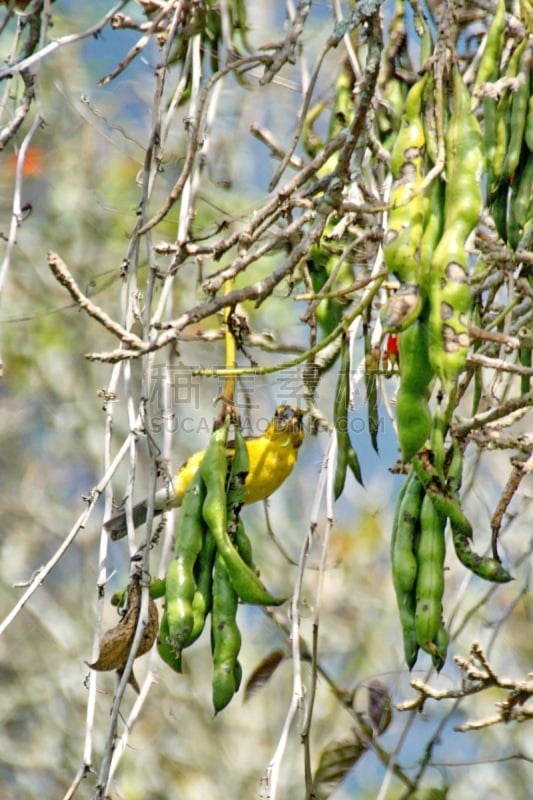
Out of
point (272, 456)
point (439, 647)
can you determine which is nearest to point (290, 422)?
point (272, 456)

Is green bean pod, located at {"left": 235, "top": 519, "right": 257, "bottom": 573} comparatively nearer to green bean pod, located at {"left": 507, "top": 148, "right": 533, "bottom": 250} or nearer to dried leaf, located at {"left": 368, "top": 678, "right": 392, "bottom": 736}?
green bean pod, located at {"left": 507, "top": 148, "right": 533, "bottom": 250}

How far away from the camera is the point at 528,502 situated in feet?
12.3

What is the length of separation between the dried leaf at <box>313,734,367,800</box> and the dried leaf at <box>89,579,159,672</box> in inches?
54.1

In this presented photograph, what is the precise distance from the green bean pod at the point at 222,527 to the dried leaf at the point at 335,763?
1463 millimetres

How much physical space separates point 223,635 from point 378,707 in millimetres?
1495

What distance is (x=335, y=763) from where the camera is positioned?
3146mm

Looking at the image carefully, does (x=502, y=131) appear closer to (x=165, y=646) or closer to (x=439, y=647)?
(x=439, y=647)

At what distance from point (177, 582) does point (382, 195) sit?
92cm

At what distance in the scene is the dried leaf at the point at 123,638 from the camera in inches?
74.6

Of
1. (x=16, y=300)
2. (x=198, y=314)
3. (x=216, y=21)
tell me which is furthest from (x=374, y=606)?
(x=198, y=314)

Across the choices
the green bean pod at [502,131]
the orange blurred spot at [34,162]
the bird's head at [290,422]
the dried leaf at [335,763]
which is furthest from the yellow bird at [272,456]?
the orange blurred spot at [34,162]

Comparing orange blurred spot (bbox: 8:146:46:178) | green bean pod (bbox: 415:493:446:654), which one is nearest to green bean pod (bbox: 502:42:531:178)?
green bean pod (bbox: 415:493:446:654)

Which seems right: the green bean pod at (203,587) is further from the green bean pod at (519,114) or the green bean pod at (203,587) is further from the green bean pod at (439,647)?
the green bean pod at (519,114)

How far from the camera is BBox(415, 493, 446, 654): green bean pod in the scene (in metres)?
1.74
